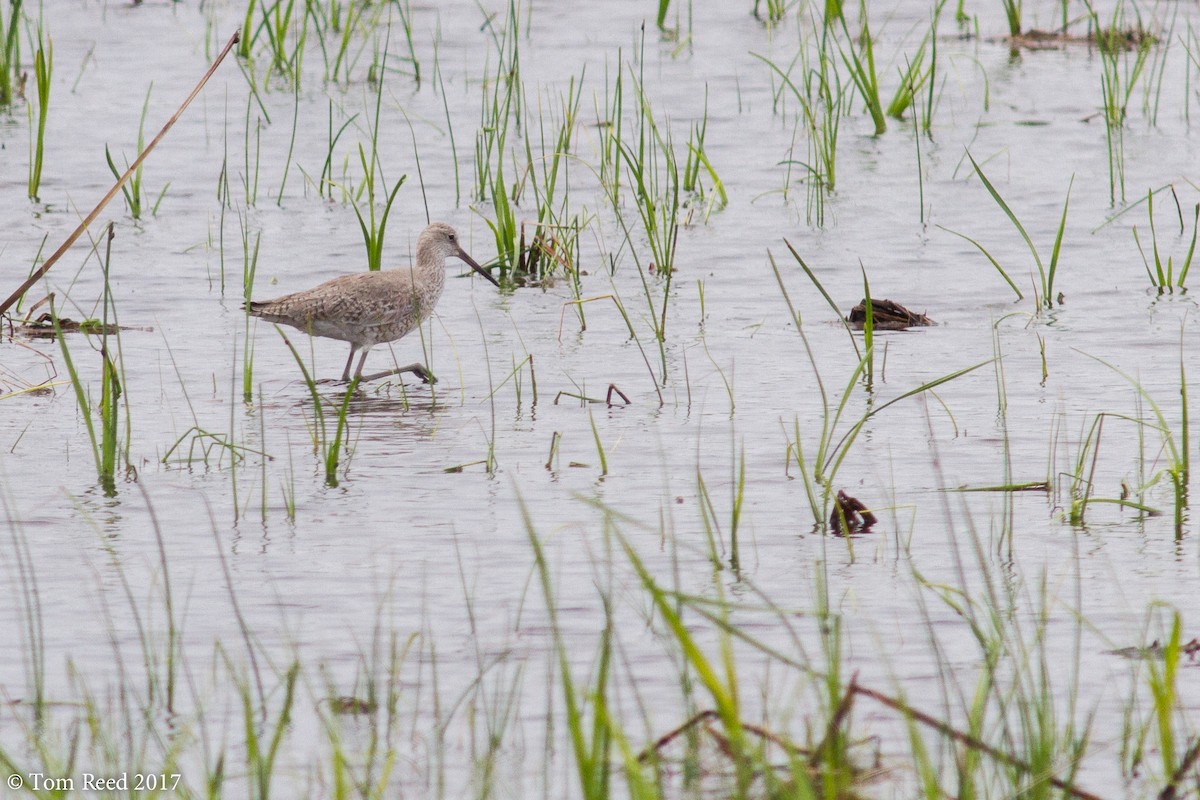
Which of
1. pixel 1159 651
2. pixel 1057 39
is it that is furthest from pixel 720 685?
pixel 1057 39

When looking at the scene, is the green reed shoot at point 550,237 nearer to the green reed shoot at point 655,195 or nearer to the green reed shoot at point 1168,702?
the green reed shoot at point 655,195

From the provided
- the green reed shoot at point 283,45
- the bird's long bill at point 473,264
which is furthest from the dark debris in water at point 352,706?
the green reed shoot at point 283,45

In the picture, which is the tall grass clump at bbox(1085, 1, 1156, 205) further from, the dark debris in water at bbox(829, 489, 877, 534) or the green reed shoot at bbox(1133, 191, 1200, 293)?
the dark debris in water at bbox(829, 489, 877, 534)

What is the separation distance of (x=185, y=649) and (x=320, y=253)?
5.84 meters

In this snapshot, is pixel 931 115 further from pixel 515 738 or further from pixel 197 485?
pixel 515 738

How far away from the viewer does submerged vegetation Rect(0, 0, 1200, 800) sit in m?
4.11

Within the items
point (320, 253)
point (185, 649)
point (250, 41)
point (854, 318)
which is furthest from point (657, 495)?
point (250, 41)

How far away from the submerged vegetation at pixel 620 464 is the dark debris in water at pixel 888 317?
0.10 ft

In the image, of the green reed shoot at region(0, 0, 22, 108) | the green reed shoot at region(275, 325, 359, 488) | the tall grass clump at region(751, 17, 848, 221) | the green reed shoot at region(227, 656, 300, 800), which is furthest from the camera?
the green reed shoot at region(0, 0, 22, 108)

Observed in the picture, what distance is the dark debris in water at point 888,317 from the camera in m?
8.80

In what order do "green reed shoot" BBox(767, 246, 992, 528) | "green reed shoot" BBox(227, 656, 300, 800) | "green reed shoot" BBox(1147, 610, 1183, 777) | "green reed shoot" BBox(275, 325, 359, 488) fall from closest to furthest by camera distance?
"green reed shoot" BBox(227, 656, 300, 800), "green reed shoot" BBox(1147, 610, 1183, 777), "green reed shoot" BBox(767, 246, 992, 528), "green reed shoot" BBox(275, 325, 359, 488)

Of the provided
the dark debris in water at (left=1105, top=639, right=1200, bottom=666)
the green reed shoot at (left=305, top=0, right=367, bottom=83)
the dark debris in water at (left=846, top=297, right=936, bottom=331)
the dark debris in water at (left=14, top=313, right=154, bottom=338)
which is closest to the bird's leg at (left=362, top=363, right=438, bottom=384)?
the dark debris in water at (left=14, top=313, right=154, bottom=338)

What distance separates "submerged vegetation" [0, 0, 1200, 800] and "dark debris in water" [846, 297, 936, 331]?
0.10 ft

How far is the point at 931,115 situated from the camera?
12414 mm
